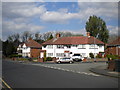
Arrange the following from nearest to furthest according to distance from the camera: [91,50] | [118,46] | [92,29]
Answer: [118,46] → [91,50] → [92,29]

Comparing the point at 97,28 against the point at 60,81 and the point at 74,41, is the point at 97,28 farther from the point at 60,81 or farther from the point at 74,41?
the point at 60,81

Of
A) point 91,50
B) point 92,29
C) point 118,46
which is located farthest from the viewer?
point 92,29

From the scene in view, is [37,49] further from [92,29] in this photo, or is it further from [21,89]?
[21,89]

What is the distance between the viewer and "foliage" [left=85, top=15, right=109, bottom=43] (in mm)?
87812

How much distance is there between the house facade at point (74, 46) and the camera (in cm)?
7075

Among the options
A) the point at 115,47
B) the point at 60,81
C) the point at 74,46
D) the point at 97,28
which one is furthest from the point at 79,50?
the point at 60,81

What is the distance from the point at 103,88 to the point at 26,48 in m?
82.3

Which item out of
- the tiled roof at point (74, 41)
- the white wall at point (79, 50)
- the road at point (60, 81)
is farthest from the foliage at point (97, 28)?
the road at point (60, 81)

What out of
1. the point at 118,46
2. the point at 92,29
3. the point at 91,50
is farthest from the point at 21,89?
the point at 92,29

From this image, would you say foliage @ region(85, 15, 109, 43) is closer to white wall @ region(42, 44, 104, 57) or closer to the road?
white wall @ region(42, 44, 104, 57)

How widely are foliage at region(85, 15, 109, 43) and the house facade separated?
1518 centimetres

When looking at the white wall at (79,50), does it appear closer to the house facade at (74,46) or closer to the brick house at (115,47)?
the house facade at (74,46)

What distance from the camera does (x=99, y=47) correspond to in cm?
7100

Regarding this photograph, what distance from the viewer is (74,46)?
73375 mm
